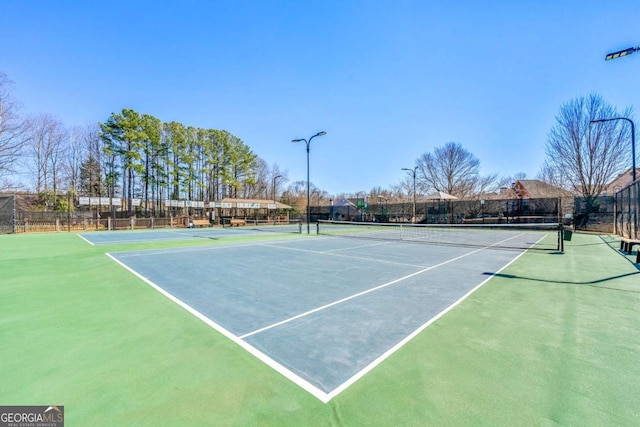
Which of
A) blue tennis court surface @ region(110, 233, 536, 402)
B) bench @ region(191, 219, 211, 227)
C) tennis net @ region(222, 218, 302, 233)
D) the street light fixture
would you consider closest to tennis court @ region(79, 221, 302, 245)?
tennis net @ region(222, 218, 302, 233)

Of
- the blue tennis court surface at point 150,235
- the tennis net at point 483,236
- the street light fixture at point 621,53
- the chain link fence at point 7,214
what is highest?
the street light fixture at point 621,53

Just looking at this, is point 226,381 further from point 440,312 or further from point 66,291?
point 66,291

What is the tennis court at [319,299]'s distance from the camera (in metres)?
3.20

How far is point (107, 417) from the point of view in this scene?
2221 millimetres

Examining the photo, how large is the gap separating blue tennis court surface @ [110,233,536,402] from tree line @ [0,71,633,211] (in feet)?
75.1

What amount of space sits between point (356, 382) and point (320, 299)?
264 cm

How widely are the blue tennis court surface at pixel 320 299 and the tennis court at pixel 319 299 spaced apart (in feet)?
0.04

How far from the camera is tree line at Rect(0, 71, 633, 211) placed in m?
24.3

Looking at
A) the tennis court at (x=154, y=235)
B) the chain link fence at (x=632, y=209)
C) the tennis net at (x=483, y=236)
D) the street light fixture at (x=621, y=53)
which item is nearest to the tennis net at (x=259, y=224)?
the tennis court at (x=154, y=235)

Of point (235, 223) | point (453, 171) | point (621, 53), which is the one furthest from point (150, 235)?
point (453, 171)

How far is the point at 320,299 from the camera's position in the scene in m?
5.30

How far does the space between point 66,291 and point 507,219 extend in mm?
32653

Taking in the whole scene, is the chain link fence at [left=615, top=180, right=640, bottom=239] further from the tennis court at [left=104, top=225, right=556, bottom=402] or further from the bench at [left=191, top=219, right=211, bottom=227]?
the bench at [left=191, top=219, right=211, bottom=227]

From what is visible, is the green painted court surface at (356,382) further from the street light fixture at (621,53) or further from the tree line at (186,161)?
the tree line at (186,161)
